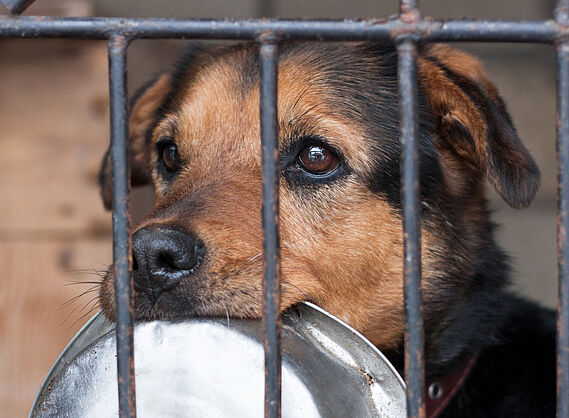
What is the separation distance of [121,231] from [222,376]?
1.57 ft

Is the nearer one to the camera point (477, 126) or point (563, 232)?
point (563, 232)

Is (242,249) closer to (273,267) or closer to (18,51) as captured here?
(273,267)

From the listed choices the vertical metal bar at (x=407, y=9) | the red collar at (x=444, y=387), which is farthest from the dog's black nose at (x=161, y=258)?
the red collar at (x=444, y=387)

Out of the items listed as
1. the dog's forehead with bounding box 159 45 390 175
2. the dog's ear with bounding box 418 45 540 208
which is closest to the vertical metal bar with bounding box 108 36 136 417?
the dog's forehead with bounding box 159 45 390 175

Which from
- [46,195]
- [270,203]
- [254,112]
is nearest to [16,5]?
[270,203]

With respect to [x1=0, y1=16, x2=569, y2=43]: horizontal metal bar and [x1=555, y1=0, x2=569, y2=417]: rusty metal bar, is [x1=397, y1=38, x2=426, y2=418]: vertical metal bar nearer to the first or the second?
[x1=0, y1=16, x2=569, y2=43]: horizontal metal bar

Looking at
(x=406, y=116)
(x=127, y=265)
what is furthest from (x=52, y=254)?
(x=406, y=116)

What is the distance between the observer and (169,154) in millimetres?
3141

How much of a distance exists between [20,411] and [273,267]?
3.66m

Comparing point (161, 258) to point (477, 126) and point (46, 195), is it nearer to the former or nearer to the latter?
point (477, 126)

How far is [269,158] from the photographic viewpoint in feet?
5.01

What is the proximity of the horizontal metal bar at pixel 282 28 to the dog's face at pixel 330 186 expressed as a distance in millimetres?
670

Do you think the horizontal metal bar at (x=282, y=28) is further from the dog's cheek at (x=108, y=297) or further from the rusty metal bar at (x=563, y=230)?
the dog's cheek at (x=108, y=297)

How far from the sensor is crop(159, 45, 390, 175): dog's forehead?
2605 millimetres
